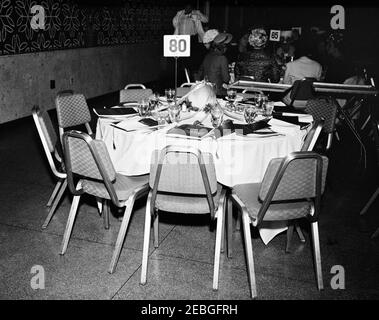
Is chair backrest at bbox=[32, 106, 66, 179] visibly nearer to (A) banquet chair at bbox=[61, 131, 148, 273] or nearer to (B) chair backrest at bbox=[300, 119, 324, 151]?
(A) banquet chair at bbox=[61, 131, 148, 273]

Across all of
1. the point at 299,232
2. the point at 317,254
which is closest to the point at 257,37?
the point at 299,232

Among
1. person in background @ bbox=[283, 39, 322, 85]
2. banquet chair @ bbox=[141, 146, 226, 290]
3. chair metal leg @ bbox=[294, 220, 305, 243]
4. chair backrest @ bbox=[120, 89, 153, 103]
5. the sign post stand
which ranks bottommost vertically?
chair metal leg @ bbox=[294, 220, 305, 243]

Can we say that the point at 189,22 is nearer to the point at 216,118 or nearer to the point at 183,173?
the point at 216,118

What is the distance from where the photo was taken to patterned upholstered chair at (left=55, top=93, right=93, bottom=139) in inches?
138

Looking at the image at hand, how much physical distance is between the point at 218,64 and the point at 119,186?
8.14 feet

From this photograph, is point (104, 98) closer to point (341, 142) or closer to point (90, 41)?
point (90, 41)

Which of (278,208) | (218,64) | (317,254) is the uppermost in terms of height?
(218,64)

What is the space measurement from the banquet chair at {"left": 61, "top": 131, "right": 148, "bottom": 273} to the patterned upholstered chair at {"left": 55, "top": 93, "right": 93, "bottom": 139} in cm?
101

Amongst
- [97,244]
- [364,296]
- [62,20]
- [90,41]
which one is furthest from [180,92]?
[90,41]

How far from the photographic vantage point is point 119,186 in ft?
8.61

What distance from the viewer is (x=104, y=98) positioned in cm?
805

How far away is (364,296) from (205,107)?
170 centimetres

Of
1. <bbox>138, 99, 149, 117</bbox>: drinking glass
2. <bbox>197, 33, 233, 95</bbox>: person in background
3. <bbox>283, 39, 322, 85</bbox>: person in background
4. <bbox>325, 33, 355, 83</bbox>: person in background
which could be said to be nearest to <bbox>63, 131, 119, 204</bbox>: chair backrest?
<bbox>138, 99, 149, 117</bbox>: drinking glass

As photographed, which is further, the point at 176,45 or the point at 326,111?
the point at 326,111
